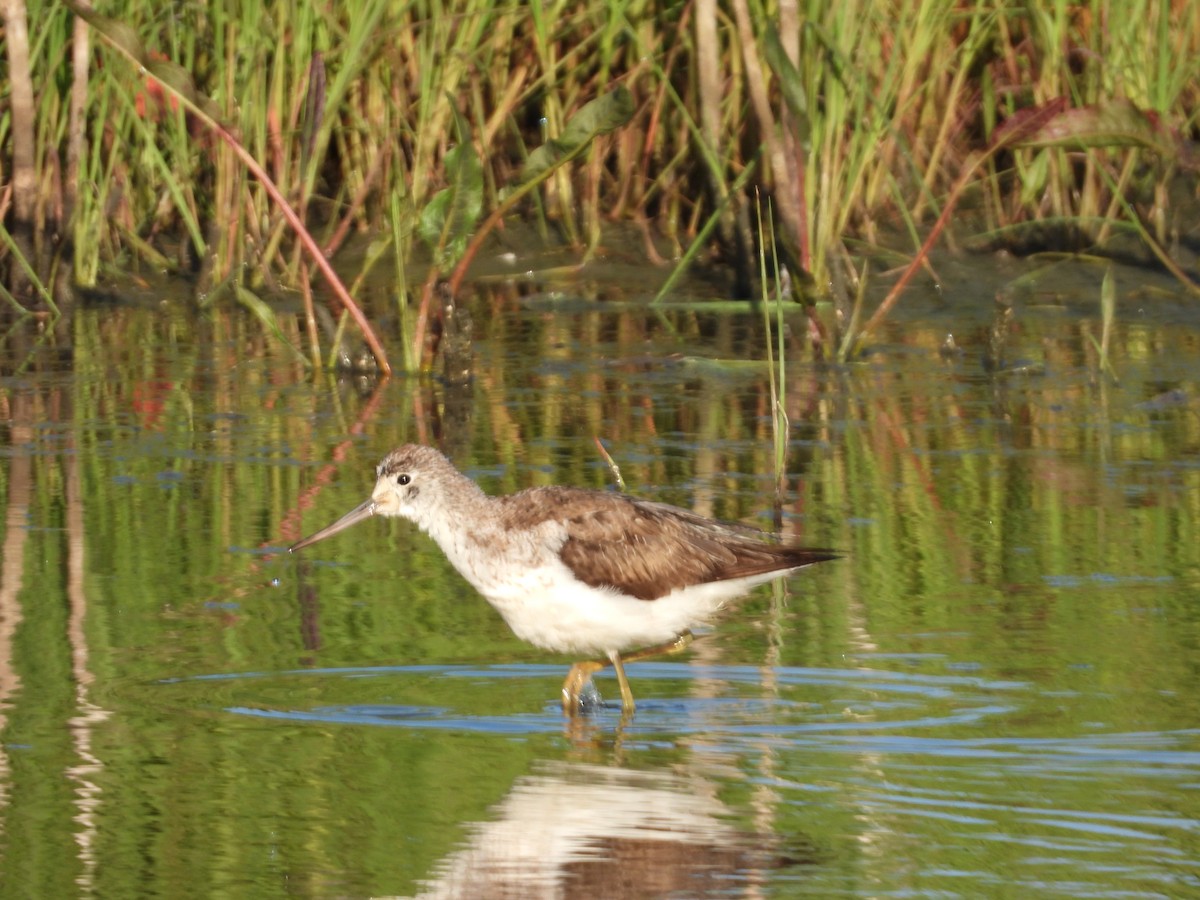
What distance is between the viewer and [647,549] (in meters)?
5.64

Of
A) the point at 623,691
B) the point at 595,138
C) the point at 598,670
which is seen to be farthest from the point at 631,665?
the point at 595,138

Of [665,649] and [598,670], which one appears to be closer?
[598,670]

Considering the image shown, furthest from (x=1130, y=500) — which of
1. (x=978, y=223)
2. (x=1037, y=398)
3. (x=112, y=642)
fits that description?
(x=978, y=223)

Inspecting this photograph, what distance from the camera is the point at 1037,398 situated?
345 inches

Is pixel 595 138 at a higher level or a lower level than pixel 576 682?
higher

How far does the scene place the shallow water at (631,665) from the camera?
164 inches

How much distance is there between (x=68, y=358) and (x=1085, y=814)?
6.43 meters

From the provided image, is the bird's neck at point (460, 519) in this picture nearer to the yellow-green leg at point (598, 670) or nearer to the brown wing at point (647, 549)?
the brown wing at point (647, 549)

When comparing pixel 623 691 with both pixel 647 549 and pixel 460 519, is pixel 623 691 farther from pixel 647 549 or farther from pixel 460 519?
pixel 460 519

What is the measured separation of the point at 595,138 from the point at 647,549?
487cm

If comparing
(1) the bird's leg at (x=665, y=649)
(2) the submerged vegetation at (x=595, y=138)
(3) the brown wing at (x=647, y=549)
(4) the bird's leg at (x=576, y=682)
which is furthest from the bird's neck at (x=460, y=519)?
(2) the submerged vegetation at (x=595, y=138)

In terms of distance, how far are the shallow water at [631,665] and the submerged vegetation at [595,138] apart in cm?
95

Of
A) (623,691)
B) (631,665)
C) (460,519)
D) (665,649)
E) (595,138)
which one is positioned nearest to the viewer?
(623,691)

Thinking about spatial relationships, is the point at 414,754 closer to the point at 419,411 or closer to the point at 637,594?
the point at 637,594
